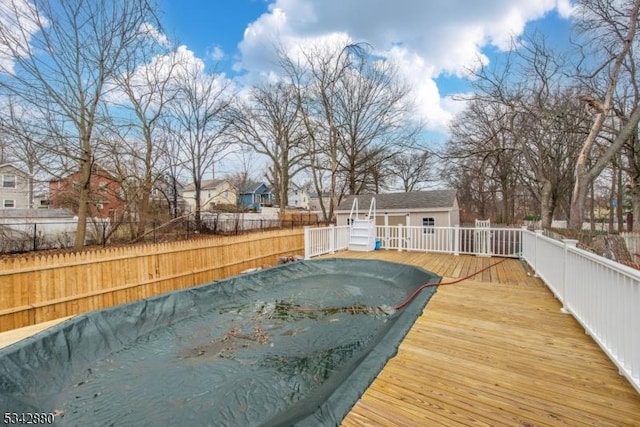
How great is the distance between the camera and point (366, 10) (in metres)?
10.0

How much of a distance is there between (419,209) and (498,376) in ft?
37.7

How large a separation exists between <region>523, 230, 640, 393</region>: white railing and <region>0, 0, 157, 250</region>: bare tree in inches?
344

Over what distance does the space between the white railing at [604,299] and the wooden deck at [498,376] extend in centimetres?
15

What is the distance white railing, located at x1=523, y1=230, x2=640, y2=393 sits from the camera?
1870 millimetres

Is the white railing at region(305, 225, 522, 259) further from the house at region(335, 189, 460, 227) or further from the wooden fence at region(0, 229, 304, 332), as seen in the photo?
the house at region(335, 189, 460, 227)

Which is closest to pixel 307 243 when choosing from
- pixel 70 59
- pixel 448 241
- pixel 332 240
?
pixel 332 240

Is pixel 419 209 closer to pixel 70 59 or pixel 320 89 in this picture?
pixel 320 89

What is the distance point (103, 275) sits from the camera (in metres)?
5.35

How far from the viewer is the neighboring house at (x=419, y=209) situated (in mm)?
12797

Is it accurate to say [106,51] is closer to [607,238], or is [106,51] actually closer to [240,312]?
[240,312]

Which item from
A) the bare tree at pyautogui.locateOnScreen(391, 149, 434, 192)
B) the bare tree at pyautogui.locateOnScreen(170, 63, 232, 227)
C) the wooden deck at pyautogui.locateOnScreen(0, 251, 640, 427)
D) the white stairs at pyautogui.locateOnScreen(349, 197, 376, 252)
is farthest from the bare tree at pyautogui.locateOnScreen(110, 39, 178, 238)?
the bare tree at pyautogui.locateOnScreen(391, 149, 434, 192)

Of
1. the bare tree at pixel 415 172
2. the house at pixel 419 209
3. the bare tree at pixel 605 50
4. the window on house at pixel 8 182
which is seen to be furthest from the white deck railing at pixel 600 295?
the window on house at pixel 8 182

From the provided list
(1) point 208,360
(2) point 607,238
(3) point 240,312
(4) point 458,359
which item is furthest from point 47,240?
(2) point 607,238

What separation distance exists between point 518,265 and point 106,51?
37.0 feet
